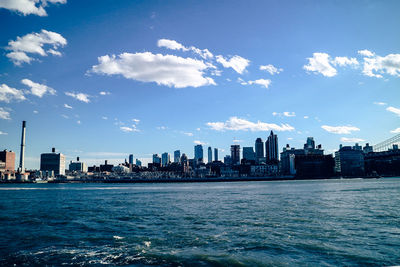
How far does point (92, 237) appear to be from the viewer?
22828mm

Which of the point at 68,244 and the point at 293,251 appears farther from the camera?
the point at 68,244

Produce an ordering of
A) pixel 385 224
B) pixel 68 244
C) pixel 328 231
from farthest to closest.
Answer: pixel 385 224
pixel 328 231
pixel 68 244

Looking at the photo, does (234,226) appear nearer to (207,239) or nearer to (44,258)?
(207,239)

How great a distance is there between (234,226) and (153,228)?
7.13 metres

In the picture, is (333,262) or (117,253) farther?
(117,253)

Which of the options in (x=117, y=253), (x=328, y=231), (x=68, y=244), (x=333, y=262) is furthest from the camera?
(x=328, y=231)

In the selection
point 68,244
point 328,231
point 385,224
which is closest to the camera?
point 68,244

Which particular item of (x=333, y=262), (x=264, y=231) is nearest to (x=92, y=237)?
(x=264, y=231)

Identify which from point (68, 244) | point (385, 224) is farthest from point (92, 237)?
point (385, 224)

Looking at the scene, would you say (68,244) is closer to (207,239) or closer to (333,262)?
(207,239)

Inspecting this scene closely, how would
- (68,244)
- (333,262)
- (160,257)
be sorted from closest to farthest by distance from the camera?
(333,262)
(160,257)
(68,244)

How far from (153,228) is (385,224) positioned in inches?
793

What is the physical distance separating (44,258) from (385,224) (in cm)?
2640

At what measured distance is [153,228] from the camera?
2594cm
